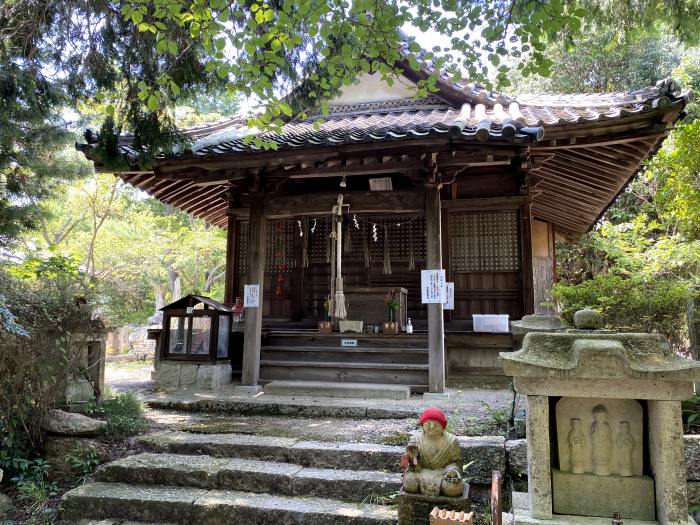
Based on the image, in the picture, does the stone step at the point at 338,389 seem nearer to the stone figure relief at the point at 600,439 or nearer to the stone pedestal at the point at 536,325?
the stone pedestal at the point at 536,325

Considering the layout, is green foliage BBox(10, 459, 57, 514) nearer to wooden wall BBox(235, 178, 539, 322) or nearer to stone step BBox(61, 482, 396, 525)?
stone step BBox(61, 482, 396, 525)

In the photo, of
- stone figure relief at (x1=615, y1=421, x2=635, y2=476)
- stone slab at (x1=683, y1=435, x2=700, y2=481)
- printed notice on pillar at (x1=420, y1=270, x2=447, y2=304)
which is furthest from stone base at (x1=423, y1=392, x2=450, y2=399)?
stone figure relief at (x1=615, y1=421, x2=635, y2=476)

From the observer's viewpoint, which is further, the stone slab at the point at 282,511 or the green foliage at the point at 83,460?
the green foliage at the point at 83,460

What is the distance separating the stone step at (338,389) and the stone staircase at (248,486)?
226cm

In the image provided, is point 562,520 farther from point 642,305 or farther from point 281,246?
point 281,246

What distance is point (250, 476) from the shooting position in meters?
4.49

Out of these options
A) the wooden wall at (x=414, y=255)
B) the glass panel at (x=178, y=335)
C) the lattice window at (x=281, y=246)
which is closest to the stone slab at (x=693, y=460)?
the wooden wall at (x=414, y=255)

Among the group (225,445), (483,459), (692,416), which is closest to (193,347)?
(225,445)

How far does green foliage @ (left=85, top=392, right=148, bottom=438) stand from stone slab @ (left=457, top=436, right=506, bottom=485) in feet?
13.0

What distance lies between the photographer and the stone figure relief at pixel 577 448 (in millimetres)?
3037

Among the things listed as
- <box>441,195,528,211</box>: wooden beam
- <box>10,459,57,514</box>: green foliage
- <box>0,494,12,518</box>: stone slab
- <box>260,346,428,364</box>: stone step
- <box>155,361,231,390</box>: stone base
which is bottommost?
<box>0,494,12,518</box>: stone slab

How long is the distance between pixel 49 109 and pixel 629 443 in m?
7.13

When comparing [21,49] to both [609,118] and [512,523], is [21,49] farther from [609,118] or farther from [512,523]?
[609,118]

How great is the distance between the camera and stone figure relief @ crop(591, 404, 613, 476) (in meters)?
3.02
